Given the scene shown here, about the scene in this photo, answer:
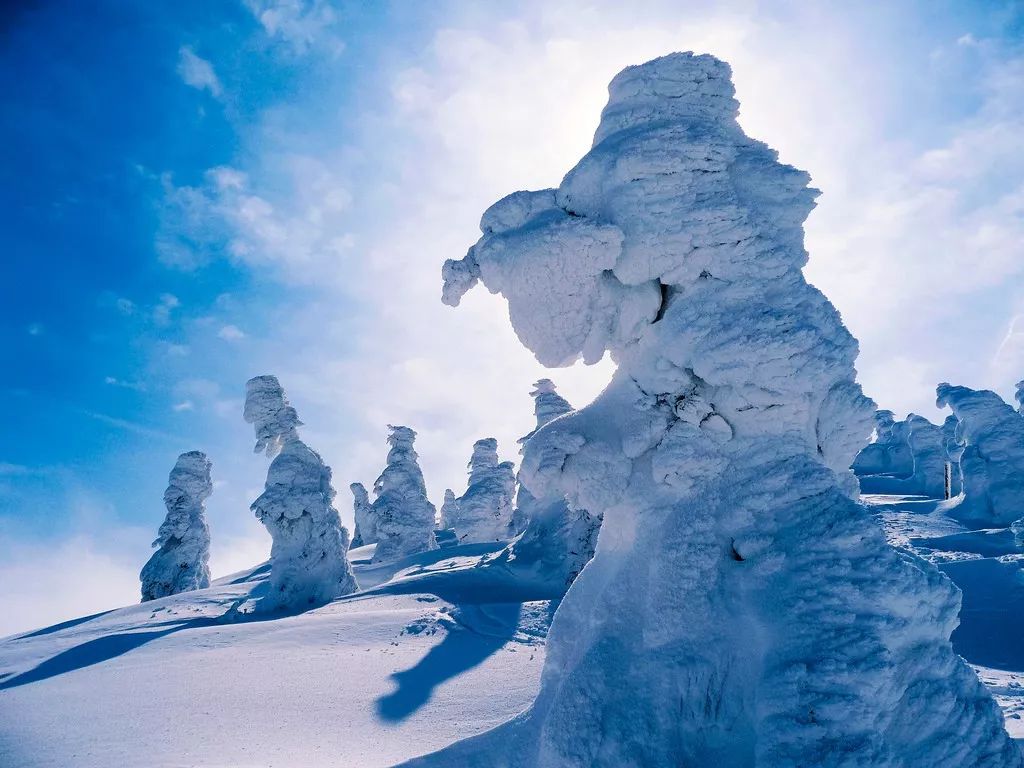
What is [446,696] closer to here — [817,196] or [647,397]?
[647,397]

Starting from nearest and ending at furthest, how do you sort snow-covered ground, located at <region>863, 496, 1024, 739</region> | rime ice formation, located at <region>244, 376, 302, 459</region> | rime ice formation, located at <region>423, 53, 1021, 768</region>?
rime ice formation, located at <region>423, 53, 1021, 768</region> → snow-covered ground, located at <region>863, 496, 1024, 739</region> → rime ice formation, located at <region>244, 376, 302, 459</region>

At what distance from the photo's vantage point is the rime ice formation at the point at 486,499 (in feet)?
117

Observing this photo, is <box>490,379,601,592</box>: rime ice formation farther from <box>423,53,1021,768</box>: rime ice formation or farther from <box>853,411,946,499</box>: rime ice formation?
<box>853,411,946,499</box>: rime ice formation

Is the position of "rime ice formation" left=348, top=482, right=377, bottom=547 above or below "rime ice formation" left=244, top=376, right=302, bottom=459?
below

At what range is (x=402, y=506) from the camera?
31.5 metres

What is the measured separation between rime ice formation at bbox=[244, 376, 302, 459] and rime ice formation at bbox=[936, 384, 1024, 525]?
2640cm

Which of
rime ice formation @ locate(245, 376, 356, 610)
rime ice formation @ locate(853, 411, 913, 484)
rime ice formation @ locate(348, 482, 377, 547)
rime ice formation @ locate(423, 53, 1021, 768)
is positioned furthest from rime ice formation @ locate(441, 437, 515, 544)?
rime ice formation @ locate(423, 53, 1021, 768)

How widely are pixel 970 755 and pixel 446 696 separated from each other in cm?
626

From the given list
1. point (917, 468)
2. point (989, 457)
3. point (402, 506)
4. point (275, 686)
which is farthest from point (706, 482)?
point (917, 468)

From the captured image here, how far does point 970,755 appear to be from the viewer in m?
4.11

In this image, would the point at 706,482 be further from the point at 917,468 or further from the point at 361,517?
the point at 361,517

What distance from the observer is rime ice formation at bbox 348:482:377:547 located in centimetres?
4262

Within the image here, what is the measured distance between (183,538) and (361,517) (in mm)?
19116

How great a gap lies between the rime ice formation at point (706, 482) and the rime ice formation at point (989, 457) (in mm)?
23123
